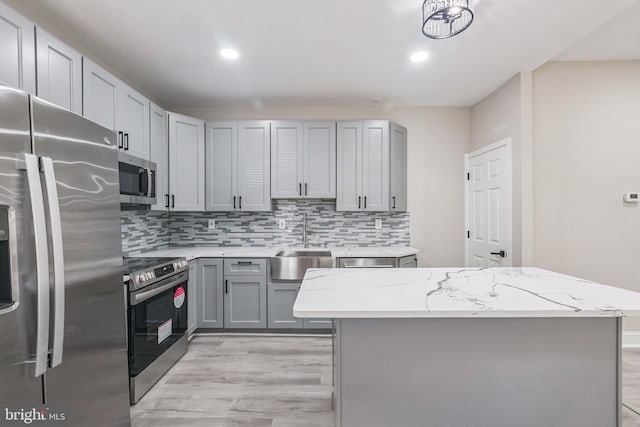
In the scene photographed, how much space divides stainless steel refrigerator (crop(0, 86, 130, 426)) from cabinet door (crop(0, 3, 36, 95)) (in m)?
0.55

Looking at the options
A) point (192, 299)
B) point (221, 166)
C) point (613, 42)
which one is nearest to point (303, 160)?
point (221, 166)

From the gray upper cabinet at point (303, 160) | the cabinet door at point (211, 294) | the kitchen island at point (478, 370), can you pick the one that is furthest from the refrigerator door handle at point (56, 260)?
the gray upper cabinet at point (303, 160)

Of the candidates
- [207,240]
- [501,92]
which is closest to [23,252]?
[207,240]

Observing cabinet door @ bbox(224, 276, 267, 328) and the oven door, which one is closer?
the oven door

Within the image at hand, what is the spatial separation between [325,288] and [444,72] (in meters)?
2.49

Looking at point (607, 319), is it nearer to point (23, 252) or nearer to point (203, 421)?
point (203, 421)

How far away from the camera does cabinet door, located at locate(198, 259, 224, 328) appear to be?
3.13m

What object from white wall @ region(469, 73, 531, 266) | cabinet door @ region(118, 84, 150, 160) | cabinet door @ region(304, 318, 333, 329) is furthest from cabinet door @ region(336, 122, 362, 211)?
cabinet door @ region(118, 84, 150, 160)

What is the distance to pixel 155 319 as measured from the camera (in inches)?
89.2

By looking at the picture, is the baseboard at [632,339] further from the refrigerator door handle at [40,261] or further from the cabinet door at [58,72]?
the cabinet door at [58,72]

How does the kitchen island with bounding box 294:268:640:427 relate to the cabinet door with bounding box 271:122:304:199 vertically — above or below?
below

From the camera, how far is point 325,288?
1.51 m

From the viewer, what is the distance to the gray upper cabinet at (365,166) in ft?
11.4

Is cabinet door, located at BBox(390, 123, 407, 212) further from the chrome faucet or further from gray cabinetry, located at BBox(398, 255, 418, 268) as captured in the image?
the chrome faucet
